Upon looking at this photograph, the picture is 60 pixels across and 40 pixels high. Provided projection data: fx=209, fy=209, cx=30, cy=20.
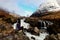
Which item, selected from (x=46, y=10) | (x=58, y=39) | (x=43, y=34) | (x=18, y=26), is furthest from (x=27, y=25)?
(x=46, y=10)

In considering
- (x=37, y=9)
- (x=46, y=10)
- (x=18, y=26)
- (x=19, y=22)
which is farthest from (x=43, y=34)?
(x=37, y=9)

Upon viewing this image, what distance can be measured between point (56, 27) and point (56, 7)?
1631 inches

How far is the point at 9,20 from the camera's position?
5988 cm

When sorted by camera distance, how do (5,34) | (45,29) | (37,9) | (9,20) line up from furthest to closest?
(37,9), (9,20), (45,29), (5,34)

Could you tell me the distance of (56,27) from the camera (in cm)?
5334

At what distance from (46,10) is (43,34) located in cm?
4302

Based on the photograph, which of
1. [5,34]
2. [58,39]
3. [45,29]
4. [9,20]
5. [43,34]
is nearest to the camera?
[58,39]

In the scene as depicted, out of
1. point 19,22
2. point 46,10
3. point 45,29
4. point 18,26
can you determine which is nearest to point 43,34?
point 45,29

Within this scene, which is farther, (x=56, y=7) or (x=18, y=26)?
(x=56, y=7)

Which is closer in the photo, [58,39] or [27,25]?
[58,39]

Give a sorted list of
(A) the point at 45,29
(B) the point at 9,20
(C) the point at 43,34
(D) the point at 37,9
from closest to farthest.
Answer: (C) the point at 43,34
(A) the point at 45,29
(B) the point at 9,20
(D) the point at 37,9

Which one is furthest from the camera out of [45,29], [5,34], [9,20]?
[9,20]

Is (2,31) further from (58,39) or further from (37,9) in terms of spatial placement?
(37,9)

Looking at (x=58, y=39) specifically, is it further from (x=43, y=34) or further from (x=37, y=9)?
(x=37, y=9)
